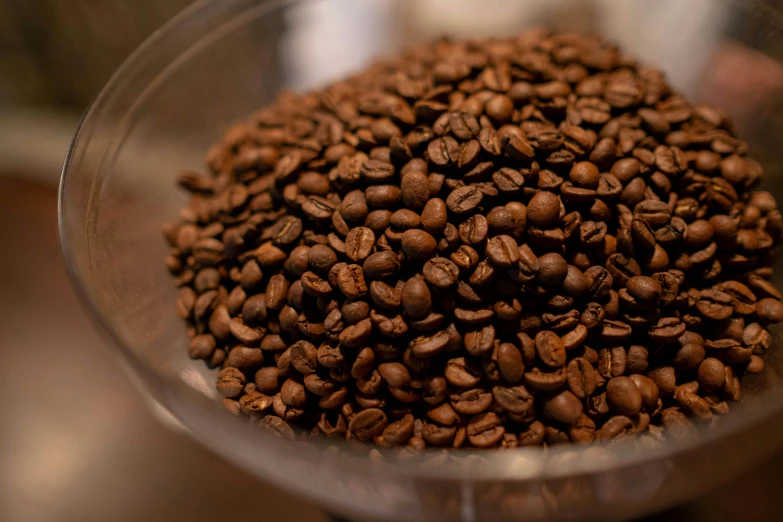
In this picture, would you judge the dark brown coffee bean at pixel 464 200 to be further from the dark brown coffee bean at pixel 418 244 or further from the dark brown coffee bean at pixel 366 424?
the dark brown coffee bean at pixel 366 424

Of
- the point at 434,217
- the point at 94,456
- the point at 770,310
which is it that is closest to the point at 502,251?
the point at 434,217

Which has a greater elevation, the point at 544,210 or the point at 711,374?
the point at 544,210

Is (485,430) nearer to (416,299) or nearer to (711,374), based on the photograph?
(416,299)

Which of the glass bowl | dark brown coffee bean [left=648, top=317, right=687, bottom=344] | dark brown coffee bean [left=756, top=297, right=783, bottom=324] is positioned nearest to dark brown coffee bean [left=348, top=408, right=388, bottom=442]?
the glass bowl

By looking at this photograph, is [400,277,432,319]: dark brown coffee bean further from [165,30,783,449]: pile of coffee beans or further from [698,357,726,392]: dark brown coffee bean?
[698,357,726,392]: dark brown coffee bean

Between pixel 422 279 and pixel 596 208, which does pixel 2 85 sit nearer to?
pixel 422 279

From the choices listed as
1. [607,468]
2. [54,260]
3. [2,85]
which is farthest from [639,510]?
[2,85]
